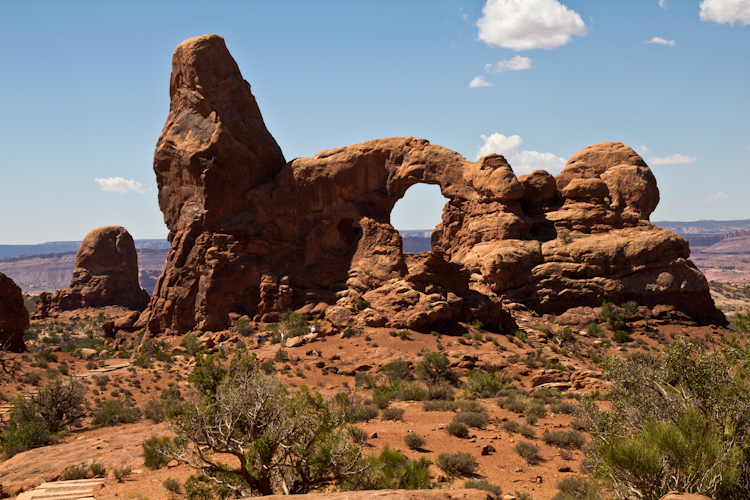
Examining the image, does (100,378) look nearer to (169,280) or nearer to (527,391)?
(169,280)

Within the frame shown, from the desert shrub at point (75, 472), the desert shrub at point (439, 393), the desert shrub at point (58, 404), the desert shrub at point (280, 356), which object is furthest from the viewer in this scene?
the desert shrub at point (280, 356)

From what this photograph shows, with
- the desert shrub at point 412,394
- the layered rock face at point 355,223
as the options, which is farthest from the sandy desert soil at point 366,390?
the layered rock face at point 355,223

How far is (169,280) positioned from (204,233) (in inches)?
159

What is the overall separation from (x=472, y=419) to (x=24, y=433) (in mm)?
12253

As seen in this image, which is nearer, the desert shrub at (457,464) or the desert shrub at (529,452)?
the desert shrub at (457,464)

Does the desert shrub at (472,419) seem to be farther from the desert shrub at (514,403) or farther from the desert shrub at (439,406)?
the desert shrub at (514,403)

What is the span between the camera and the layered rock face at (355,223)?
29.3m

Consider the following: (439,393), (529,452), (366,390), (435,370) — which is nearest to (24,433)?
(366,390)

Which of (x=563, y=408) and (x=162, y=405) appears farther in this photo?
(x=162, y=405)

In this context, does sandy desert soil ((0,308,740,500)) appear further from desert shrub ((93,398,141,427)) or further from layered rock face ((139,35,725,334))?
layered rock face ((139,35,725,334))

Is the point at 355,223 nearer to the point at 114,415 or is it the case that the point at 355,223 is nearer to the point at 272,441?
the point at 114,415

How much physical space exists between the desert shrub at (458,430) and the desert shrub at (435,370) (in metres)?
6.95

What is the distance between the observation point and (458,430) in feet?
41.3

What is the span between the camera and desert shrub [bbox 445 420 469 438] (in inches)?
495
